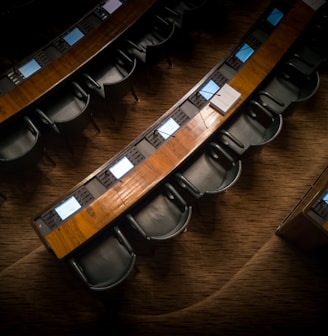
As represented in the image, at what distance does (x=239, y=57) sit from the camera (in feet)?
9.93

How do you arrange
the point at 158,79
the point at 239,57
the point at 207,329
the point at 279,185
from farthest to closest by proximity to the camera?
the point at 158,79 < the point at 279,185 < the point at 239,57 < the point at 207,329

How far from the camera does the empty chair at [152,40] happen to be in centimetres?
316

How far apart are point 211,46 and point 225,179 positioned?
1420 mm

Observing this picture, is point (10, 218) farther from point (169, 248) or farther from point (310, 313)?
point (310, 313)

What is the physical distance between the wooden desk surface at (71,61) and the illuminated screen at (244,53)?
77cm

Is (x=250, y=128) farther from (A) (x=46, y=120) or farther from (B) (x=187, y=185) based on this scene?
(A) (x=46, y=120)

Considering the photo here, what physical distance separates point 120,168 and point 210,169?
636 millimetres

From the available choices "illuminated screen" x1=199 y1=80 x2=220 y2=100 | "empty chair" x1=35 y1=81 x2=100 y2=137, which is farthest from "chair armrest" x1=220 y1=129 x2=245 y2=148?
"empty chair" x1=35 y1=81 x2=100 y2=137

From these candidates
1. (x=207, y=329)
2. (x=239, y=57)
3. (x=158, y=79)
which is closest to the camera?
(x=207, y=329)

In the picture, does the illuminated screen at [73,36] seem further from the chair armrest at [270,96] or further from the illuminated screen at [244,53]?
the chair armrest at [270,96]

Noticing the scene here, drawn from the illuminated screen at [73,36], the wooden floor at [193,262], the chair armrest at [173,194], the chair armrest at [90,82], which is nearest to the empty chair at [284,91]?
the wooden floor at [193,262]

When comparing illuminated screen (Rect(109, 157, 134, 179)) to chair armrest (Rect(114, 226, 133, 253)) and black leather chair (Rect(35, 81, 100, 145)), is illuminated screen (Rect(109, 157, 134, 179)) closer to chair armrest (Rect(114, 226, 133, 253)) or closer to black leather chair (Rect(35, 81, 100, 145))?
chair armrest (Rect(114, 226, 133, 253))

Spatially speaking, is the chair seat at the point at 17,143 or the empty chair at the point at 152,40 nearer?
the chair seat at the point at 17,143

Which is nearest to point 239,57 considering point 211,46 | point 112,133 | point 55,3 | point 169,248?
point 211,46
